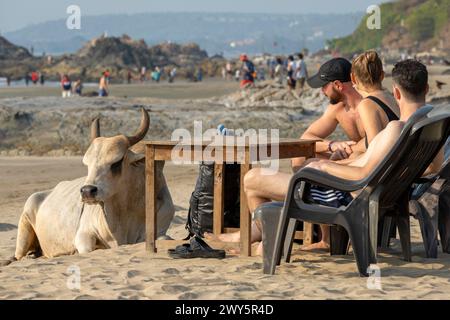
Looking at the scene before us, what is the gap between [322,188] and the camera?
267 inches

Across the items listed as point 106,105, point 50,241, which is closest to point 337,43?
point 106,105

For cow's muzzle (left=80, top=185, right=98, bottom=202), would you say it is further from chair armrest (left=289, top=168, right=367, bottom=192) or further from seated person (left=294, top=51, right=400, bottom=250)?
chair armrest (left=289, top=168, right=367, bottom=192)

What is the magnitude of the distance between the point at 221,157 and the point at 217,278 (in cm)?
108

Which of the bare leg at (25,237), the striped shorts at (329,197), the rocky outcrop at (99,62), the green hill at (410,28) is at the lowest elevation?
the bare leg at (25,237)

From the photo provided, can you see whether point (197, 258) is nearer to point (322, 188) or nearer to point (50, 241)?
point (322, 188)

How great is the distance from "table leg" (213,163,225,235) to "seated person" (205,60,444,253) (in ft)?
1.53

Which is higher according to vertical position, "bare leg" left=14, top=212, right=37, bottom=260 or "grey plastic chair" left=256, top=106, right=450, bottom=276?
"grey plastic chair" left=256, top=106, right=450, bottom=276

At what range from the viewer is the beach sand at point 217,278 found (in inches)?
236

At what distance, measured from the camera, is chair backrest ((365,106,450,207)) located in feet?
20.5

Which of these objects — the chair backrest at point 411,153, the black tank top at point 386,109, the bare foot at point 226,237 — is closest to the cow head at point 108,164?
the bare foot at point 226,237

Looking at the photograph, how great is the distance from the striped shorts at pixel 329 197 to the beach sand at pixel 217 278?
17.2 inches

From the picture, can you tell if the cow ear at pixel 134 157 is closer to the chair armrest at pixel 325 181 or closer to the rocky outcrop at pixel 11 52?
the chair armrest at pixel 325 181

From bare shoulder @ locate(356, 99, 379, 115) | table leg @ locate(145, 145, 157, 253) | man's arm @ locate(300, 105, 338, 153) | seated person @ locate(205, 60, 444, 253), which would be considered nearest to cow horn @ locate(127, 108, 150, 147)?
table leg @ locate(145, 145, 157, 253)
